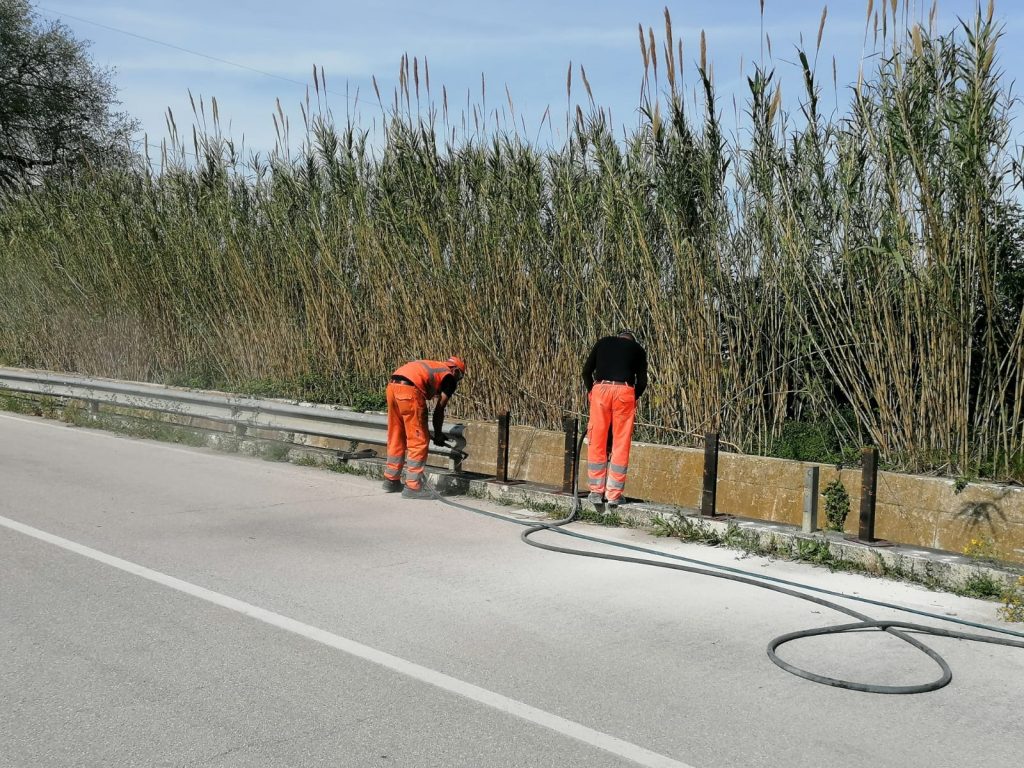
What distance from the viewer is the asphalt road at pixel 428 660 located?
163 inches

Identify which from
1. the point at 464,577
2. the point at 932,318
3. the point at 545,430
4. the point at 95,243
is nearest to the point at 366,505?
the point at 545,430

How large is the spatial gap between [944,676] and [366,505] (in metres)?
5.81

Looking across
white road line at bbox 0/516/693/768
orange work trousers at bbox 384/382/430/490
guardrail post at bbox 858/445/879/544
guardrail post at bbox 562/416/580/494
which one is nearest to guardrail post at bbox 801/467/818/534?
guardrail post at bbox 858/445/879/544

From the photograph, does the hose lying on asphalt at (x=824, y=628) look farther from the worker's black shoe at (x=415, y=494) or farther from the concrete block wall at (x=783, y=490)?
the worker's black shoe at (x=415, y=494)

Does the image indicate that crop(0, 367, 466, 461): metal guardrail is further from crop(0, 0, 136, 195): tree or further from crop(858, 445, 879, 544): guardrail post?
crop(0, 0, 136, 195): tree

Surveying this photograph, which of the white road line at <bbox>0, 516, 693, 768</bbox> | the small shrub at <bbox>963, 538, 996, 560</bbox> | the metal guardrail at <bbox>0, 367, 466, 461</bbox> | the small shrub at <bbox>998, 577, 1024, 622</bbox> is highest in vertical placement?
the metal guardrail at <bbox>0, 367, 466, 461</bbox>

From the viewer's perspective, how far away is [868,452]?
764 cm

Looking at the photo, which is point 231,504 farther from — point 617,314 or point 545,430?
point 617,314

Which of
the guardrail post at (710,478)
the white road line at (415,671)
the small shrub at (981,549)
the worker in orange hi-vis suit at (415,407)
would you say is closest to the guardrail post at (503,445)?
the worker in orange hi-vis suit at (415,407)

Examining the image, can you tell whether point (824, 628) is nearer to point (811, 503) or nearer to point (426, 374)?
point (811, 503)

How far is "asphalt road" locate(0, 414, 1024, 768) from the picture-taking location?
13.6 ft

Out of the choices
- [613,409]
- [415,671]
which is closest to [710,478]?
[613,409]

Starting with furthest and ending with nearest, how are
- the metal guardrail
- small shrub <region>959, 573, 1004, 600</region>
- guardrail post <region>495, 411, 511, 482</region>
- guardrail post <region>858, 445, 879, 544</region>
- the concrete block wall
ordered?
the metal guardrail < guardrail post <region>495, 411, 511, 482</region> < guardrail post <region>858, 445, 879, 544</region> < the concrete block wall < small shrub <region>959, 573, 1004, 600</region>

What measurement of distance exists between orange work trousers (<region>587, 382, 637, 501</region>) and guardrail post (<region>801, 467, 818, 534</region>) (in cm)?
168
